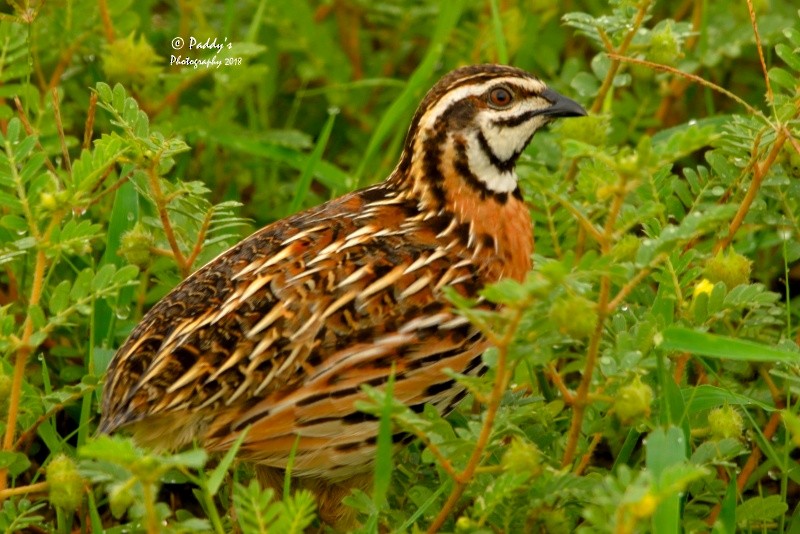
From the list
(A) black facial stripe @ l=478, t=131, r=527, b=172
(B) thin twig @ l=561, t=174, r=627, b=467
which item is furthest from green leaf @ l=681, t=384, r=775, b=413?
(A) black facial stripe @ l=478, t=131, r=527, b=172

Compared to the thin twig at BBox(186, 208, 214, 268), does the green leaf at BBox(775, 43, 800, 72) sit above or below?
above

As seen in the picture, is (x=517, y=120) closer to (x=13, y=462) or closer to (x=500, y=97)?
(x=500, y=97)

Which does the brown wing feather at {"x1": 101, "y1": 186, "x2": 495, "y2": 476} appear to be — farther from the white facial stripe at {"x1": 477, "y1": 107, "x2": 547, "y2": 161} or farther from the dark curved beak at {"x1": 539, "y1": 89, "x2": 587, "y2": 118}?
the dark curved beak at {"x1": 539, "y1": 89, "x2": 587, "y2": 118}

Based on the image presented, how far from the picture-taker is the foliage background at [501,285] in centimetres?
290

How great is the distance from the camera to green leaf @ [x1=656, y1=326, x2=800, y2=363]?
3240mm

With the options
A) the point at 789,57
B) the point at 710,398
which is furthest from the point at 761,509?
the point at 789,57

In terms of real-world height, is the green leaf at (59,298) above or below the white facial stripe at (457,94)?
below

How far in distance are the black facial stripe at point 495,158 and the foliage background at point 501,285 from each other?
0.66 ft

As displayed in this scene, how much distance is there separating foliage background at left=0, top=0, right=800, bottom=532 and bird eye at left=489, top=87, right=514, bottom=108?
0.89 ft

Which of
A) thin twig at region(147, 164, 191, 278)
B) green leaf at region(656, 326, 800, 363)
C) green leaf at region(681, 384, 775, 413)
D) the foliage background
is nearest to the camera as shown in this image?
the foliage background

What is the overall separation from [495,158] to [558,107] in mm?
247

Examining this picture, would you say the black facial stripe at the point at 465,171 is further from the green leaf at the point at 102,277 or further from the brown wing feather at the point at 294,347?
the green leaf at the point at 102,277

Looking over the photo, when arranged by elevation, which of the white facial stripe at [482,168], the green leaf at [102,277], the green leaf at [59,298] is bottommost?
the green leaf at [59,298]

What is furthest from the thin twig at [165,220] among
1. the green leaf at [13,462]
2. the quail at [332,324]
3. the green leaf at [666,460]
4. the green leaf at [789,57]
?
the green leaf at [789,57]
